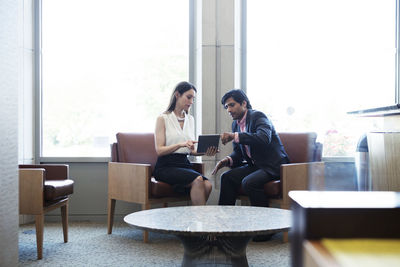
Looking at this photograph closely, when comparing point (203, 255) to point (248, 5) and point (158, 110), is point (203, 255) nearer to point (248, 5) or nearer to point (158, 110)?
point (158, 110)

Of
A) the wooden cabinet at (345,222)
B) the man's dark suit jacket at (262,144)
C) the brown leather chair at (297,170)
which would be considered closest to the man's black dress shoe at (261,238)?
the brown leather chair at (297,170)

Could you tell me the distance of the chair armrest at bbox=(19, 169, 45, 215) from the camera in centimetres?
329

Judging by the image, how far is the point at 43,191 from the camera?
3330 millimetres

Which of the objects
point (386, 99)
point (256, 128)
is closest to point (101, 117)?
point (256, 128)

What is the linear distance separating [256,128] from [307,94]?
1393 millimetres

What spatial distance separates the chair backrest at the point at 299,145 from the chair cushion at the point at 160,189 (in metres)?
1.28

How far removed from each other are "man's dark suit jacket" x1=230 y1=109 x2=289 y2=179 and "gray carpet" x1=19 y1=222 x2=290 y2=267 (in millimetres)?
692

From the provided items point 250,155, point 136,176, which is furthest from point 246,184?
point 136,176

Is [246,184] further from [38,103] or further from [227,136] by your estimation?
[38,103]

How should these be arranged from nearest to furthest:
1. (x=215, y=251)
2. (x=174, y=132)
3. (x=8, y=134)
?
(x=215, y=251)
(x=8, y=134)
(x=174, y=132)

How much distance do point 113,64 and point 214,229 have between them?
10.9ft

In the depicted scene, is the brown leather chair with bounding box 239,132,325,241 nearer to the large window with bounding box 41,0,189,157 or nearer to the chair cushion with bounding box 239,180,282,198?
the chair cushion with bounding box 239,180,282,198

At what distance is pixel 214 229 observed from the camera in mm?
2164

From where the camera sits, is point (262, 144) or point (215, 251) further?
point (262, 144)
